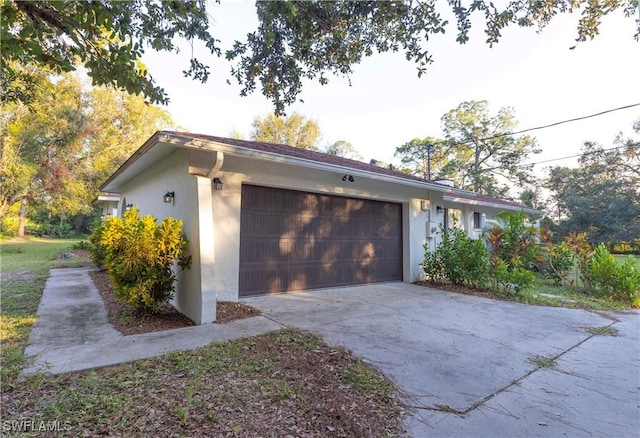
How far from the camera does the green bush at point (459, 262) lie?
7.75 meters

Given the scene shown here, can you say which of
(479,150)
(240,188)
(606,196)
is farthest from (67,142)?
(606,196)

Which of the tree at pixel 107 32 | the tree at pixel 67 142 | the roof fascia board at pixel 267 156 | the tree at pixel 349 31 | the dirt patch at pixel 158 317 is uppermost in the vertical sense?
the tree at pixel 67 142

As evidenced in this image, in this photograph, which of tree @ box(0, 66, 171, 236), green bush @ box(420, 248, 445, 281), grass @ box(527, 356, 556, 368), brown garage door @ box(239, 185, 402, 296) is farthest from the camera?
tree @ box(0, 66, 171, 236)

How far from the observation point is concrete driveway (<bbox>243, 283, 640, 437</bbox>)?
245cm

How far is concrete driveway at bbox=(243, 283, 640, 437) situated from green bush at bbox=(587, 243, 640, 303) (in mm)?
1224

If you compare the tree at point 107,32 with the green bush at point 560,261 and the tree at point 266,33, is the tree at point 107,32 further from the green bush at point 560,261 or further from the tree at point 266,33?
the green bush at point 560,261

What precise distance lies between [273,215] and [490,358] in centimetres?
432

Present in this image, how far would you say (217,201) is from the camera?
561 cm

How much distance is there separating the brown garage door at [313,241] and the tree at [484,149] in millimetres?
21210

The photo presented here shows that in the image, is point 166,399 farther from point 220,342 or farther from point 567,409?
point 567,409
